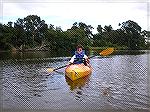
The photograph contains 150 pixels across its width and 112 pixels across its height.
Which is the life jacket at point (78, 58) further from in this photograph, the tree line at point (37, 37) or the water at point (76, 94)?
the tree line at point (37, 37)

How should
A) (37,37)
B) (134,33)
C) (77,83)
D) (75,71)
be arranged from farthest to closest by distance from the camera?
(134,33) → (37,37) → (75,71) → (77,83)

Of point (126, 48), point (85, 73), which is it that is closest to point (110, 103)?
point (85, 73)

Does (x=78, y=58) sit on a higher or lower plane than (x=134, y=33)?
lower

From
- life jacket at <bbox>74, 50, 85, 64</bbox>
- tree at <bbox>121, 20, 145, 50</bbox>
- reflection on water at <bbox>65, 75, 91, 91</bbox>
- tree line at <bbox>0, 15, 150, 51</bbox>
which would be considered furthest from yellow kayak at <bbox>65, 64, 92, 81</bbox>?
tree at <bbox>121, 20, 145, 50</bbox>

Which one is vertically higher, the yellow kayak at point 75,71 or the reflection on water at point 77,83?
the yellow kayak at point 75,71

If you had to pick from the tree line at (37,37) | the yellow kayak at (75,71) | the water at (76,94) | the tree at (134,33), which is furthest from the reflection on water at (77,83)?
the tree at (134,33)

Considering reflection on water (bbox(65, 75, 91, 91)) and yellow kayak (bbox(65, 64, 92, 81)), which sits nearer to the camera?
reflection on water (bbox(65, 75, 91, 91))

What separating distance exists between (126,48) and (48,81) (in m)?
53.0

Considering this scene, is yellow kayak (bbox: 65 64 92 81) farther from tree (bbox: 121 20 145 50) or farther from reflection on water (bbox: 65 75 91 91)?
tree (bbox: 121 20 145 50)

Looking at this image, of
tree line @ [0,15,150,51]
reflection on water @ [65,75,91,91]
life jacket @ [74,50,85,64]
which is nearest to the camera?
reflection on water @ [65,75,91,91]

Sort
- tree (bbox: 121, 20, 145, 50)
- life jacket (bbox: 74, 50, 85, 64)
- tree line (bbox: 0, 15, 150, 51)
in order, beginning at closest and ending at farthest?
life jacket (bbox: 74, 50, 85, 64)
tree line (bbox: 0, 15, 150, 51)
tree (bbox: 121, 20, 145, 50)

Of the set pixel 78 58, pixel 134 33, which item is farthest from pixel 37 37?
pixel 78 58

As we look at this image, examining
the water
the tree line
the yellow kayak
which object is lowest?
the water

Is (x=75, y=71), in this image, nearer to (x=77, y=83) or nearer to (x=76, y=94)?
(x=77, y=83)
